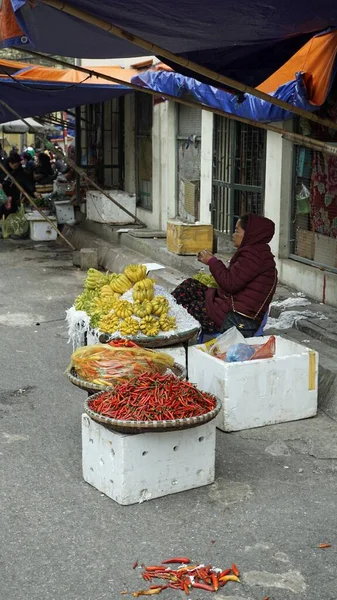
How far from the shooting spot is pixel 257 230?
6.76 metres

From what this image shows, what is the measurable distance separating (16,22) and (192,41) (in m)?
1.42

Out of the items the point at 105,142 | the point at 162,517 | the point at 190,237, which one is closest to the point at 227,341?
the point at 162,517

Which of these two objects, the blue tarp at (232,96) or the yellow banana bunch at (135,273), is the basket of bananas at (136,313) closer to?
the yellow banana bunch at (135,273)

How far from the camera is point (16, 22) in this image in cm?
570

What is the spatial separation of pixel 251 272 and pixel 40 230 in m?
10.1

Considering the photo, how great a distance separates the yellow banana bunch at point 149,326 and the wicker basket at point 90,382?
0.65m

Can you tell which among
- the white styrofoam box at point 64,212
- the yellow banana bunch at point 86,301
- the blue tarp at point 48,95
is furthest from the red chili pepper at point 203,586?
the white styrofoam box at point 64,212

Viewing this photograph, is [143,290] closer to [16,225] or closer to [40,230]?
[40,230]

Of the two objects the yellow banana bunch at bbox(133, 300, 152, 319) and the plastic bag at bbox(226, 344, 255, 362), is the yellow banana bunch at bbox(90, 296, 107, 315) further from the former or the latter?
the plastic bag at bbox(226, 344, 255, 362)

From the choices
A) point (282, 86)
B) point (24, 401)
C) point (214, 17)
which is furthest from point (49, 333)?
point (214, 17)

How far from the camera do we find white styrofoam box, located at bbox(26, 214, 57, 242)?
1616 cm

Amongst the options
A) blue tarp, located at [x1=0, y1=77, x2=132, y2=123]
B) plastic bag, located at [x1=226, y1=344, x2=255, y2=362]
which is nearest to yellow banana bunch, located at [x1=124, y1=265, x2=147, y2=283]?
plastic bag, located at [x1=226, y1=344, x2=255, y2=362]

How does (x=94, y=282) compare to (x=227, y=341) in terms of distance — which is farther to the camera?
(x=94, y=282)

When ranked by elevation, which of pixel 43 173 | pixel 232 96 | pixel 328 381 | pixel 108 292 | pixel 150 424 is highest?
pixel 232 96
